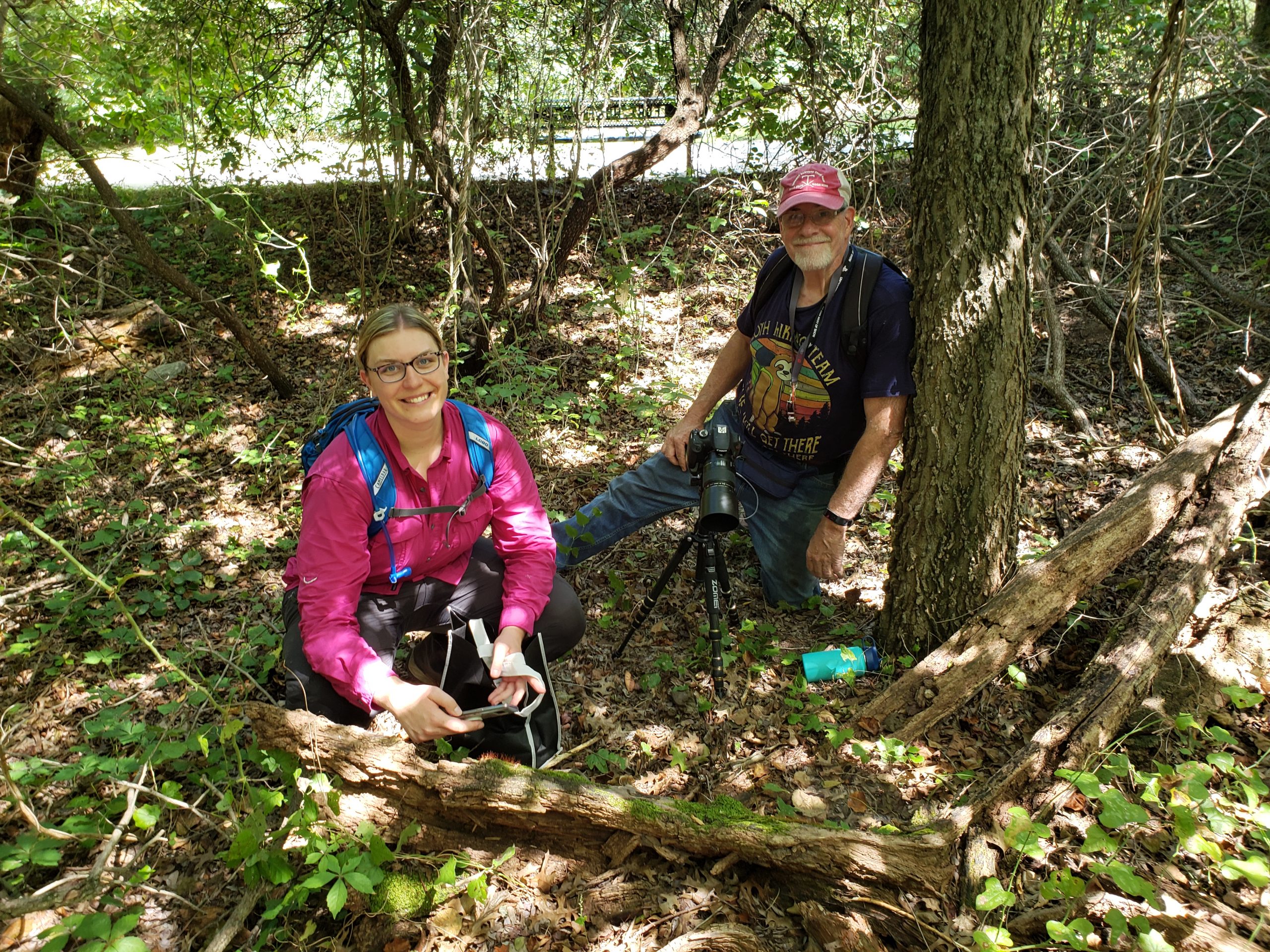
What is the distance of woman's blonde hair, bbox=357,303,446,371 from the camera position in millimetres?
2443

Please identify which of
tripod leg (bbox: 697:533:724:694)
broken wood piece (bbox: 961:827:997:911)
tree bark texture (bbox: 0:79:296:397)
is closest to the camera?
broken wood piece (bbox: 961:827:997:911)

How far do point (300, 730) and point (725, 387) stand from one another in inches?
96.9

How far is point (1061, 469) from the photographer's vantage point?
4324 millimetres

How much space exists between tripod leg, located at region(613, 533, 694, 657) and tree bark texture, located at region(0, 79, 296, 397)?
3.76 m

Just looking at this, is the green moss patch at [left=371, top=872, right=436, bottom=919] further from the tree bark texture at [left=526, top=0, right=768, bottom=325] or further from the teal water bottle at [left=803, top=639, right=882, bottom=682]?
the tree bark texture at [left=526, top=0, right=768, bottom=325]

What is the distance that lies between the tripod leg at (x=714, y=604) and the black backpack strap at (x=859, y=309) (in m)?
0.94

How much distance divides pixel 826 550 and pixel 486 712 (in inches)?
61.4

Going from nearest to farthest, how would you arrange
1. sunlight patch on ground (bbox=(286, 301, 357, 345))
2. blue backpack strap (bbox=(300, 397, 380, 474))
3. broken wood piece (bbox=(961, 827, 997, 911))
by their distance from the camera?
broken wood piece (bbox=(961, 827, 997, 911)), blue backpack strap (bbox=(300, 397, 380, 474)), sunlight patch on ground (bbox=(286, 301, 357, 345))

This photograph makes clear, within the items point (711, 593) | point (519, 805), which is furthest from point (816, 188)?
point (519, 805)

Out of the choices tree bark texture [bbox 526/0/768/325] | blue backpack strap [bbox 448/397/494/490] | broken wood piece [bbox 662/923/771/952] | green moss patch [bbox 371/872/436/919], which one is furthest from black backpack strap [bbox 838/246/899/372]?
tree bark texture [bbox 526/0/768/325]

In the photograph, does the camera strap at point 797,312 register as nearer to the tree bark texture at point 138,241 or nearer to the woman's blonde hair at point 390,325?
the woman's blonde hair at point 390,325

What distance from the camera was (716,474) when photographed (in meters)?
3.02

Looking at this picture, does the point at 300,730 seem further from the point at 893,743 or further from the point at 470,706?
the point at 893,743

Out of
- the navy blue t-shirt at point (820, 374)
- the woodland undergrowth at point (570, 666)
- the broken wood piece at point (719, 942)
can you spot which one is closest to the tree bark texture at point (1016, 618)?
the woodland undergrowth at point (570, 666)
